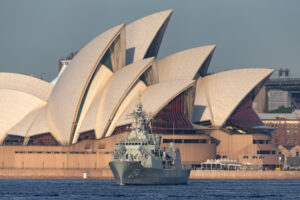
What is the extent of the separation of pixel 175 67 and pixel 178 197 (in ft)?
163

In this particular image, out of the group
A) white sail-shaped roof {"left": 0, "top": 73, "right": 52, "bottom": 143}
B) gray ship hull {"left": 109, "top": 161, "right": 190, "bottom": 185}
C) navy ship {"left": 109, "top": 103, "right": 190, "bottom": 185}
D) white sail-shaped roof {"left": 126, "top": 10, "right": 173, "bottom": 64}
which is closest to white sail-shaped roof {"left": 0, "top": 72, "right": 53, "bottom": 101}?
white sail-shaped roof {"left": 0, "top": 73, "right": 52, "bottom": 143}

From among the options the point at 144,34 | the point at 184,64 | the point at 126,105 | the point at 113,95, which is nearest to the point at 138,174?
the point at 126,105

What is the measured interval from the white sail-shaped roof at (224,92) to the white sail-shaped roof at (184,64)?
394cm

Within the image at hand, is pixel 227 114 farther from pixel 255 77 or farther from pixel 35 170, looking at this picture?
pixel 35 170

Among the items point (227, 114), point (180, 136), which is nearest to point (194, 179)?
point (180, 136)

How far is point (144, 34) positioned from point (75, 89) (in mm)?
14186

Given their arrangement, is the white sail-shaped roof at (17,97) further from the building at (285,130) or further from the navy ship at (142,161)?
the building at (285,130)

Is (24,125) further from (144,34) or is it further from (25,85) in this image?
(144,34)

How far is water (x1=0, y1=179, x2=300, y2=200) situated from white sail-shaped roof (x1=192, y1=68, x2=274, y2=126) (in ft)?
87.1

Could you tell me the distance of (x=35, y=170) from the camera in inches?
4215

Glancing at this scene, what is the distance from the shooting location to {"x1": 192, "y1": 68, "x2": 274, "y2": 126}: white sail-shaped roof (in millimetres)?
117688

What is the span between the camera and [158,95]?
4333 inches

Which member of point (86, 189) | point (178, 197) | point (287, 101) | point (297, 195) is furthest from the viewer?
point (287, 101)

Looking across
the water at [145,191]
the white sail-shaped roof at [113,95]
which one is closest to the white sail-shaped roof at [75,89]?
A: the white sail-shaped roof at [113,95]
